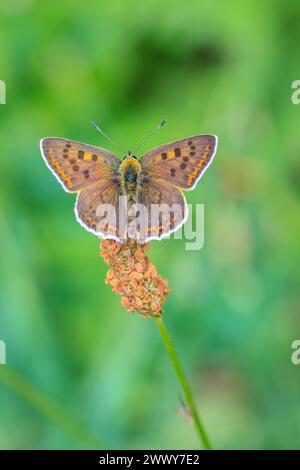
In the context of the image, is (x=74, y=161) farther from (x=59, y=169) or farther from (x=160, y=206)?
(x=160, y=206)

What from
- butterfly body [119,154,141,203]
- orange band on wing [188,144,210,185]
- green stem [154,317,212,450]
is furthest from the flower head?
butterfly body [119,154,141,203]

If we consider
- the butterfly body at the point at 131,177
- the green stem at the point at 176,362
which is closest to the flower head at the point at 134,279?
the green stem at the point at 176,362

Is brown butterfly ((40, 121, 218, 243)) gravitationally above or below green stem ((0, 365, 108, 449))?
above

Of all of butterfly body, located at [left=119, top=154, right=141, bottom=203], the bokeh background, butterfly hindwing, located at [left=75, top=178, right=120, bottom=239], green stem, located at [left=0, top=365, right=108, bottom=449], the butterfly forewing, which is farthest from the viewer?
the bokeh background

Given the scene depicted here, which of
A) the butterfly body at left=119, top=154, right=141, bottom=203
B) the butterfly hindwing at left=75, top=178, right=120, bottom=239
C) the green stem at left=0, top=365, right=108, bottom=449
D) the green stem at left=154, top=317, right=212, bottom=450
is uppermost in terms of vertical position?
the butterfly body at left=119, top=154, right=141, bottom=203

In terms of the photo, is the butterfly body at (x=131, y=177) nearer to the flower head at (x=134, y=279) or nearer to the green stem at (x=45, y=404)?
the flower head at (x=134, y=279)

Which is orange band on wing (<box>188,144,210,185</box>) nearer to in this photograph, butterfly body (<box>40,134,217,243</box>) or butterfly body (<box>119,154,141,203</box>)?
butterfly body (<box>40,134,217,243</box>)
